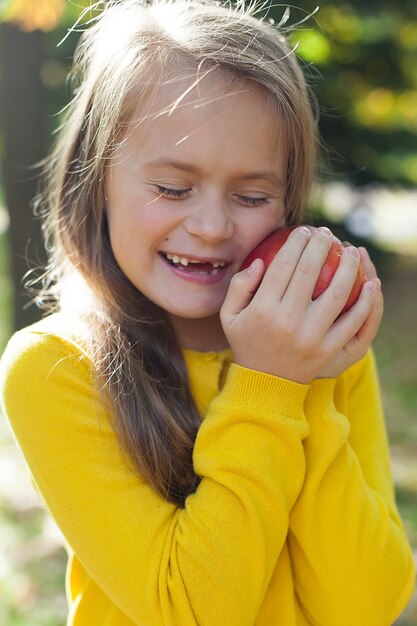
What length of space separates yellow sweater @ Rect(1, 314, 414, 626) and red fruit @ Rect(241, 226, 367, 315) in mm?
231

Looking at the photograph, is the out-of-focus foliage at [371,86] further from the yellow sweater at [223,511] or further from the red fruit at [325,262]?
the yellow sweater at [223,511]

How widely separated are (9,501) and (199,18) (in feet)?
12.2

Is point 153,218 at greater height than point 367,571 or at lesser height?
greater

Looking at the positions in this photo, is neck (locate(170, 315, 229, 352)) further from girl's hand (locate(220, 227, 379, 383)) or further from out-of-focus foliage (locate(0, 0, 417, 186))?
out-of-focus foliage (locate(0, 0, 417, 186))

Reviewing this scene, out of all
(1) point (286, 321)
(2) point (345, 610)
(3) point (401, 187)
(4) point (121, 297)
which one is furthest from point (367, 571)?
(3) point (401, 187)

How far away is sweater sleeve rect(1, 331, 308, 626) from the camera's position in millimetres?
1642

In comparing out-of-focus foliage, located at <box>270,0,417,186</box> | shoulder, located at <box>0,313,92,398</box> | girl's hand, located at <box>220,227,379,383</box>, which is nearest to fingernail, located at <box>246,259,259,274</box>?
girl's hand, located at <box>220,227,379,383</box>

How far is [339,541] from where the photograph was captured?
72.4 inches

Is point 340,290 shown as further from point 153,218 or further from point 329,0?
point 329,0

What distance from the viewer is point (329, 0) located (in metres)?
5.69

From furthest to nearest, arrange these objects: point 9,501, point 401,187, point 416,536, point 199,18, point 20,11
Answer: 1. point 401,187
2. point 9,501
3. point 416,536
4. point 20,11
5. point 199,18

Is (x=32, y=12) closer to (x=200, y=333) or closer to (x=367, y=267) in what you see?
(x=200, y=333)

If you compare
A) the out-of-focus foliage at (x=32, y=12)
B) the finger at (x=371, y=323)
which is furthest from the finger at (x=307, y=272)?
the out-of-focus foliage at (x=32, y=12)

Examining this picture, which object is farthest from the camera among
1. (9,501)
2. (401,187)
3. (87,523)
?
(401,187)
